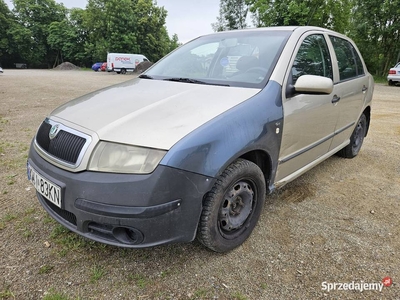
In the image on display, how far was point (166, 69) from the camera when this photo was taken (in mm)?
2793

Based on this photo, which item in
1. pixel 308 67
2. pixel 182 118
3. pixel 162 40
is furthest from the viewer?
pixel 162 40

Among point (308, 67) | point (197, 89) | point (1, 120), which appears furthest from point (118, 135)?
point (1, 120)

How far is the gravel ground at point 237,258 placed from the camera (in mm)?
1667

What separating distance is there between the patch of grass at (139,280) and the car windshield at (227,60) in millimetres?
1496

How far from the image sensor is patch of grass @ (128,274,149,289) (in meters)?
1.69

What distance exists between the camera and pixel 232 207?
6.44ft

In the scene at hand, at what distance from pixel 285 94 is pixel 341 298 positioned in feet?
4.54

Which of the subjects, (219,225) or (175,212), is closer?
(175,212)

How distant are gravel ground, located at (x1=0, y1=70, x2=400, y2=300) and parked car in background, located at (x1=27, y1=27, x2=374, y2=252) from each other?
24 centimetres

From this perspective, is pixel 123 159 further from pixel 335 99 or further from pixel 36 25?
pixel 36 25

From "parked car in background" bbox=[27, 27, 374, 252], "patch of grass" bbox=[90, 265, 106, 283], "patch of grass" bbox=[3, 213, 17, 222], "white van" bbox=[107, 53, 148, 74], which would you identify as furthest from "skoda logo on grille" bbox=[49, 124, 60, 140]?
"white van" bbox=[107, 53, 148, 74]

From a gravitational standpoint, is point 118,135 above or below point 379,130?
above

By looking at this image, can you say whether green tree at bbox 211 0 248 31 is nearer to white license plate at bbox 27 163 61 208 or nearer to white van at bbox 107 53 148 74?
white van at bbox 107 53 148 74

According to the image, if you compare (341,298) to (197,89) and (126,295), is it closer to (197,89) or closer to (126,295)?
(126,295)
